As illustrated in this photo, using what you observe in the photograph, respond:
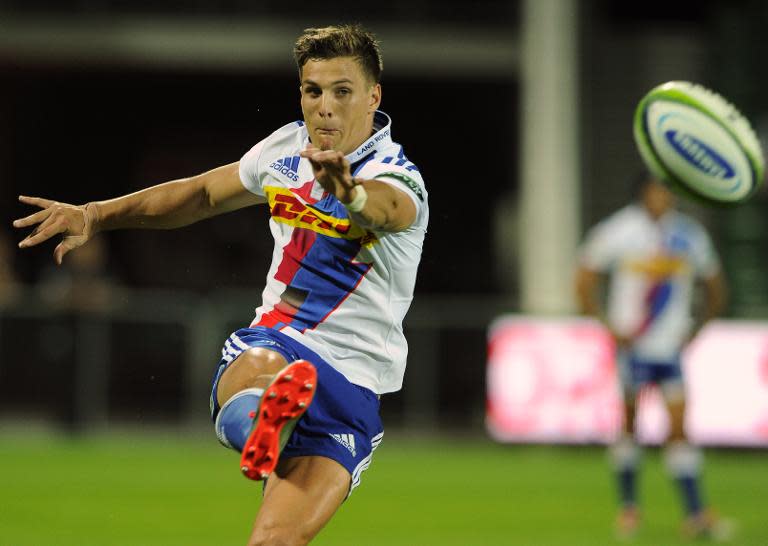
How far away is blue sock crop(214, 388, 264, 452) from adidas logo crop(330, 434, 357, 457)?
39 cm

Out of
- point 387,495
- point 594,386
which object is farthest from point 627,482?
point 594,386

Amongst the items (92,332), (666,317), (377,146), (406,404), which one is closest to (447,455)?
(406,404)

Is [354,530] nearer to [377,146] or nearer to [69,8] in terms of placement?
[377,146]

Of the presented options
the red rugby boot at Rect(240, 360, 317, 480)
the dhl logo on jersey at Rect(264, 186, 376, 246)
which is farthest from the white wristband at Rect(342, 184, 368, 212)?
the red rugby boot at Rect(240, 360, 317, 480)

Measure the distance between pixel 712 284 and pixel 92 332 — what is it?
24.8ft

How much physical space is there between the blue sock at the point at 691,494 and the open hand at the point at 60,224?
547cm

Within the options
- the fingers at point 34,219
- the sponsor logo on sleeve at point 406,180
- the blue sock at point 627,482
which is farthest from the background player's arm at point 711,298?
the fingers at point 34,219

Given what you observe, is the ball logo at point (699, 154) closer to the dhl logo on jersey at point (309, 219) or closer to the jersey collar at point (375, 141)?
the jersey collar at point (375, 141)

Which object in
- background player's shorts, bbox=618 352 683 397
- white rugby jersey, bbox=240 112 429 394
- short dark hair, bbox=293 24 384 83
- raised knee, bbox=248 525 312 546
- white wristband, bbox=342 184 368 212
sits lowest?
background player's shorts, bbox=618 352 683 397

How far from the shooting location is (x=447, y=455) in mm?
14727

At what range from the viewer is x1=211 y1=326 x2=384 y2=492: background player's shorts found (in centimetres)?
465

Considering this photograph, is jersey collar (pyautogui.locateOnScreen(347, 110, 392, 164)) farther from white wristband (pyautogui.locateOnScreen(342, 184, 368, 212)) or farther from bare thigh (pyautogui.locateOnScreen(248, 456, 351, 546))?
bare thigh (pyautogui.locateOnScreen(248, 456, 351, 546))

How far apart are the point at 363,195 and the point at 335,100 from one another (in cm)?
55

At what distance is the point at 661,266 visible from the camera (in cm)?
1016
